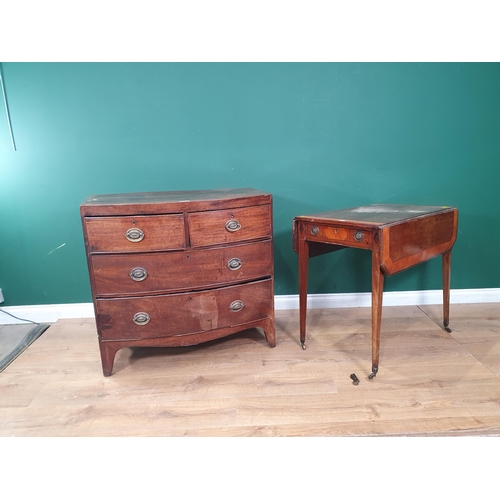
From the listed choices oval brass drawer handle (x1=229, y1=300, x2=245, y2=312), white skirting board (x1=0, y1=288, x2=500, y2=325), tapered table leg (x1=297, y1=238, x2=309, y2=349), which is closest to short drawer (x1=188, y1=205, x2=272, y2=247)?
tapered table leg (x1=297, y1=238, x2=309, y2=349)

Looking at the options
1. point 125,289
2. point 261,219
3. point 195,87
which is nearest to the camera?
point 125,289

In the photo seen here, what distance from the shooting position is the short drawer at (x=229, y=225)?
1.71 meters

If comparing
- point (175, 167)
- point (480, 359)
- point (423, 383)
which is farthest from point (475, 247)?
point (175, 167)

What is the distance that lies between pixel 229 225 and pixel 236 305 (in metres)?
0.41

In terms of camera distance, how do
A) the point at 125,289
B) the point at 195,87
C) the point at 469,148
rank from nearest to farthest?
the point at 125,289 → the point at 195,87 → the point at 469,148

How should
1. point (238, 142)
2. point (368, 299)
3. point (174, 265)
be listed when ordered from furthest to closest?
1. point (368, 299)
2. point (238, 142)
3. point (174, 265)

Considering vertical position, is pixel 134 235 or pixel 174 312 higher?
pixel 134 235

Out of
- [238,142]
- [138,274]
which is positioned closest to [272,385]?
[138,274]

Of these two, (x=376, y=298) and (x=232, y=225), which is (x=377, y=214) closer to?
(x=376, y=298)

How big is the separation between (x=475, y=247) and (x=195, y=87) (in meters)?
2.09

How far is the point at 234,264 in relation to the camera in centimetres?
182

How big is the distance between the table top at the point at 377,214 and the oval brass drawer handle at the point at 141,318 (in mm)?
870

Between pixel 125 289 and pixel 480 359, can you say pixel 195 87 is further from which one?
pixel 480 359

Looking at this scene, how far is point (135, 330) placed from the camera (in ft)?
5.82
